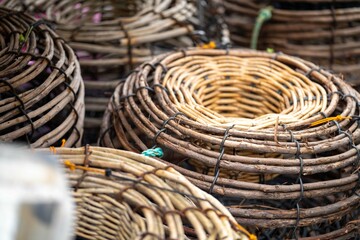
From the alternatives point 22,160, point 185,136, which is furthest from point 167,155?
point 22,160

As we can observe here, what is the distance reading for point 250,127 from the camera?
0.97 m

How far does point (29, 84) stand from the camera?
1063mm

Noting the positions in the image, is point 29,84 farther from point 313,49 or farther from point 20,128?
point 313,49

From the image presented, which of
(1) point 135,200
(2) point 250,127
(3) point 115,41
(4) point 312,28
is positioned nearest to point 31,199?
(1) point 135,200

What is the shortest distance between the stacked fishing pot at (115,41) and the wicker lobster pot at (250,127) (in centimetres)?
13

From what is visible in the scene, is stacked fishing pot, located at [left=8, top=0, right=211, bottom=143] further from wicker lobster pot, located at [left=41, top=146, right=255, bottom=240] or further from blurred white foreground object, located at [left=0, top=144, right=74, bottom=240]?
blurred white foreground object, located at [left=0, top=144, right=74, bottom=240]

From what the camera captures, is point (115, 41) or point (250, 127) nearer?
point (250, 127)

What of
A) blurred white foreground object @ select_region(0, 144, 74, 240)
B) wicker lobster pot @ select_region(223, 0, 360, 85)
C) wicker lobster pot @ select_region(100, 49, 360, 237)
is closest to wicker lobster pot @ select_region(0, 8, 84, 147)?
wicker lobster pot @ select_region(100, 49, 360, 237)

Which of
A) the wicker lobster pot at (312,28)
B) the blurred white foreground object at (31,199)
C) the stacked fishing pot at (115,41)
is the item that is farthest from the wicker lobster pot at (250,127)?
the blurred white foreground object at (31,199)

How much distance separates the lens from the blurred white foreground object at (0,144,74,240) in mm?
499

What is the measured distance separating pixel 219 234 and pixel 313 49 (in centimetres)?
94

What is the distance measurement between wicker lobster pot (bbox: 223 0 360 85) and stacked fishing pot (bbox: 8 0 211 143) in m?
0.21

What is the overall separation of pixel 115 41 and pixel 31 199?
0.83 metres

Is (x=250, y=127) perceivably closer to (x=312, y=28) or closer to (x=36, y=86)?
(x=36, y=86)
